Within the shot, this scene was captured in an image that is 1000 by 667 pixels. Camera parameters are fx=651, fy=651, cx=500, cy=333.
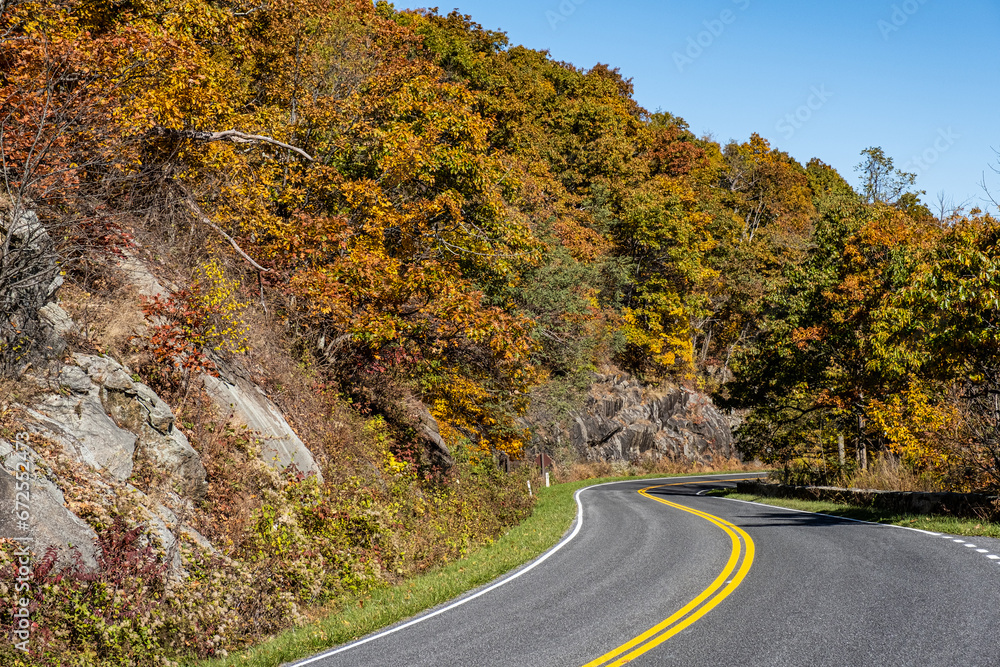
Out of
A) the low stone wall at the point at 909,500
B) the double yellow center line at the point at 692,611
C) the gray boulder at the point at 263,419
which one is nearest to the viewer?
the double yellow center line at the point at 692,611

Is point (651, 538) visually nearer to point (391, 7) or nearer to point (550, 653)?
point (550, 653)

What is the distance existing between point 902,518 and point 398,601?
39.3ft

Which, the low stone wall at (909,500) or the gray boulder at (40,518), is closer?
the gray boulder at (40,518)

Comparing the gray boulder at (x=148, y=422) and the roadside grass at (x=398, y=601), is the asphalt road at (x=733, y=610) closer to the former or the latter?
the roadside grass at (x=398, y=601)

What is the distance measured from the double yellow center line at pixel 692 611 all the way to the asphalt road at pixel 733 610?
0.06 feet

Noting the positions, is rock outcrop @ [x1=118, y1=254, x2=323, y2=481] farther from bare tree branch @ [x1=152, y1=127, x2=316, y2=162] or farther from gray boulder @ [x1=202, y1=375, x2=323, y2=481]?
bare tree branch @ [x1=152, y1=127, x2=316, y2=162]

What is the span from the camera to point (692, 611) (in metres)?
7.45

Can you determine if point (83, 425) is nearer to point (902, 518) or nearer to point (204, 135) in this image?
point (204, 135)

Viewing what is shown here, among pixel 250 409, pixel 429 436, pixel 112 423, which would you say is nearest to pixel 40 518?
pixel 112 423

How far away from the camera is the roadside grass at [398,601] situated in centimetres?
763

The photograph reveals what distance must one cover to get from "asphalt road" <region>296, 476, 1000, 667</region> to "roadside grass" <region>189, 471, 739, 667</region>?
0.47m

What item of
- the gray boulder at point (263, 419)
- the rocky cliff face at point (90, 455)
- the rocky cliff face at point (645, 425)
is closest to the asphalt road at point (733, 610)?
the rocky cliff face at point (90, 455)

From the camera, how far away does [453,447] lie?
74.3ft

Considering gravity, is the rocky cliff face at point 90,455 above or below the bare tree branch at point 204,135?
below
